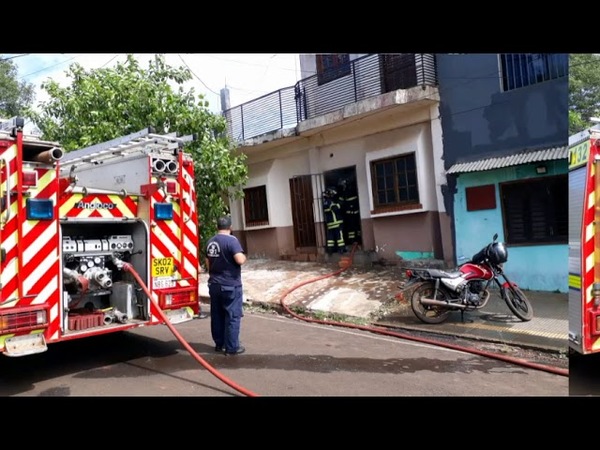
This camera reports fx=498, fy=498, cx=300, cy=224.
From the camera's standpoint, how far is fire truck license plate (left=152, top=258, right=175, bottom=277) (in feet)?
17.6

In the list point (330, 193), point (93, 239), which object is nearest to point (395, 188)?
point (330, 193)

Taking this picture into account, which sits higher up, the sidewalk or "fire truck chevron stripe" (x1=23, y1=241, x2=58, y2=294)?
"fire truck chevron stripe" (x1=23, y1=241, x2=58, y2=294)

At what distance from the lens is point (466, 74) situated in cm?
900

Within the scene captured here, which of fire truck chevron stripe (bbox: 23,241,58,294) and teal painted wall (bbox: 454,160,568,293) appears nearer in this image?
fire truck chevron stripe (bbox: 23,241,58,294)

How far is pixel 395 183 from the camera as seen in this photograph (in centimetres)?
1037

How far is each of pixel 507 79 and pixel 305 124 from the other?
15.0 ft

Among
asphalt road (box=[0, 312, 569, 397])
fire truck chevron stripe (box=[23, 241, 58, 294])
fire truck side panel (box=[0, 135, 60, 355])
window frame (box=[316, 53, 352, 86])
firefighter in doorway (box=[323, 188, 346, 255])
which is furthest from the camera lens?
firefighter in doorway (box=[323, 188, 346, 255])

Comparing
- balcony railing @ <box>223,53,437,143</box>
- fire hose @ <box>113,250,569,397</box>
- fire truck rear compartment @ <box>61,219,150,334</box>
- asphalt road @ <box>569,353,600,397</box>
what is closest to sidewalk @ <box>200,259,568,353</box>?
fire hose @ <box>113,250,569,397</box>

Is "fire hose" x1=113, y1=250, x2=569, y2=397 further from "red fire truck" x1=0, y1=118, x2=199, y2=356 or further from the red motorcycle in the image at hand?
the red motorcycle

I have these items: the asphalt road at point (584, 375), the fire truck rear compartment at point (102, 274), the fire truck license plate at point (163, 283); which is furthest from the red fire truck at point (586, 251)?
the fire truck rear compartment at point (102, 274)

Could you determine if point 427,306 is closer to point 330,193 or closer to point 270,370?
point 270,370

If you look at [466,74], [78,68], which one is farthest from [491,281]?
[78,68]

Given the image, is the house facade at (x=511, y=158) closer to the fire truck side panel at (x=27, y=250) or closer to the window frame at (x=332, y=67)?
the window frame at (x=332, y=67)

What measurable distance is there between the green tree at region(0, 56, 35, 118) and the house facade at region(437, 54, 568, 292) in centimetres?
834
